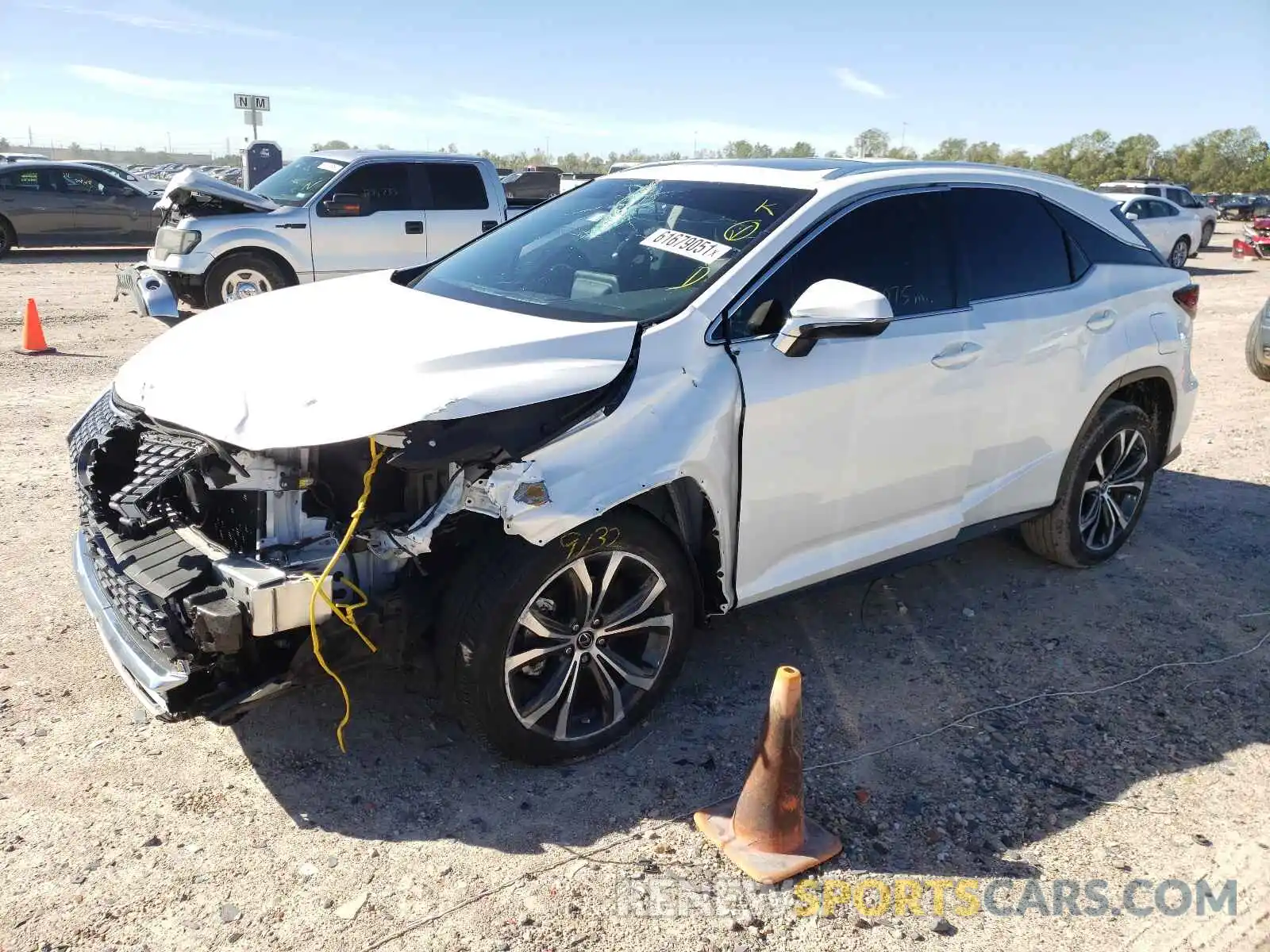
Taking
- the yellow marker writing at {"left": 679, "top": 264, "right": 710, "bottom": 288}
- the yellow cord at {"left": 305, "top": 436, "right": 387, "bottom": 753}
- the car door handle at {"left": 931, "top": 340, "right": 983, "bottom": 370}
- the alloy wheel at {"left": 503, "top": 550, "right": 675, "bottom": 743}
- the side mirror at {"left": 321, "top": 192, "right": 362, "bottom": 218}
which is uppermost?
the side mirror at {"left": 321, "top": 192, "right": 362, "bottom": 218}

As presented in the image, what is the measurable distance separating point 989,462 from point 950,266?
0.85m

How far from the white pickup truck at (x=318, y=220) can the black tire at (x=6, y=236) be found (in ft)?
27.2

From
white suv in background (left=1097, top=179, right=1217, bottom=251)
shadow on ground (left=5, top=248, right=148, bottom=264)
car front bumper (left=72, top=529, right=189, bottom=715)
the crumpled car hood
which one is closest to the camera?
car front bumper (left=72, top=529, right=189, bottom=715)

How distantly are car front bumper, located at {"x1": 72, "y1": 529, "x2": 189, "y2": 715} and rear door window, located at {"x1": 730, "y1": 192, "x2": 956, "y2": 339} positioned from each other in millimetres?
2069

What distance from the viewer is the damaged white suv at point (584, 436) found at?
2908 mm

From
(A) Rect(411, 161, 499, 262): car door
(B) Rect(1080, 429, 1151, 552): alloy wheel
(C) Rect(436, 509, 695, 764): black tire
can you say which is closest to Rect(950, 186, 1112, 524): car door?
(B) Rect(1080, 429, 1151, 552): alloy wheel

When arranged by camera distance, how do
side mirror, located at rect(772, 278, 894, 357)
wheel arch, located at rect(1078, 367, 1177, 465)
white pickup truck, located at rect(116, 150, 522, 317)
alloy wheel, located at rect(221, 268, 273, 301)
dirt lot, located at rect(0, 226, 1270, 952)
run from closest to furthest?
dirt lot, located at rect(0, 226, 1270, 952) → side mirror, located at rect(772, 278, 894, 357) → wheel arch, located at rect(1078, 367, 1177, 465) → white pickup truck, located at rect(116, 150, 522, 317) → alloy wheel, located at rect(221, 268, 273, 301)

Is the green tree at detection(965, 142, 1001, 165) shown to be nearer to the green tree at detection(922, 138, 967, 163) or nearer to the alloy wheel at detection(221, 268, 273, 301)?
the green tree at detection(922, 138, 967, 163)

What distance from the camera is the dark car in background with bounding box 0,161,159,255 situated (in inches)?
673

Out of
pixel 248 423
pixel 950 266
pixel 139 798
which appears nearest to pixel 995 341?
pixel 950 266

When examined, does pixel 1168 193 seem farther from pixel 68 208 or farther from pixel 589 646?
pixel 589 646

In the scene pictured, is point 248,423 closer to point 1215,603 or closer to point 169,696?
point 169,696

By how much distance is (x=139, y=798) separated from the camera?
315cm

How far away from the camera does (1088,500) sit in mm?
5109
